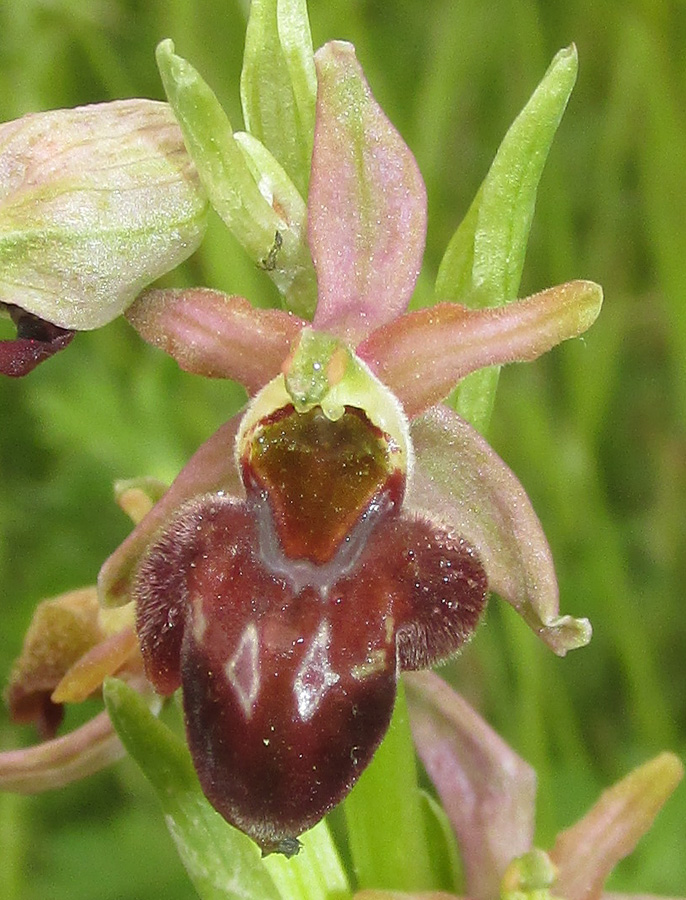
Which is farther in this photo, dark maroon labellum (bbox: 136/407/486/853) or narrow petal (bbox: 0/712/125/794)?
narrow petal (bbox: 0/712/125/794)

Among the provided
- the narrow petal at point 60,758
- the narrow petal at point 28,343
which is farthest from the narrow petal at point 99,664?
the narrow petal at point 28,343

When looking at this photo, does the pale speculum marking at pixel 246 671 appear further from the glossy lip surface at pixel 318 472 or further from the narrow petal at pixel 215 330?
the narrow petal at pixel 215 330

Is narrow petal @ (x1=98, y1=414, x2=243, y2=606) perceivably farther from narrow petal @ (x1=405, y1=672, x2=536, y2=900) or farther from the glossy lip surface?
narrow petal @ (x1=405, y1=672, x2=536, y2=900)

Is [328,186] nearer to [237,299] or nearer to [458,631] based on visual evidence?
[237,299]

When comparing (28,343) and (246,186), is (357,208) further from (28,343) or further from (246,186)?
(28,343)

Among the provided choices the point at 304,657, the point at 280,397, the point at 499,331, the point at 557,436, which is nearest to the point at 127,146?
the point at 280,397

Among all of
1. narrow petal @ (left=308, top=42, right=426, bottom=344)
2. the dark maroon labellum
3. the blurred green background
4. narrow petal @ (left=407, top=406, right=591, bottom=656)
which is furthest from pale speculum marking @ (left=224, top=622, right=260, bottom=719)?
the blurred green background
